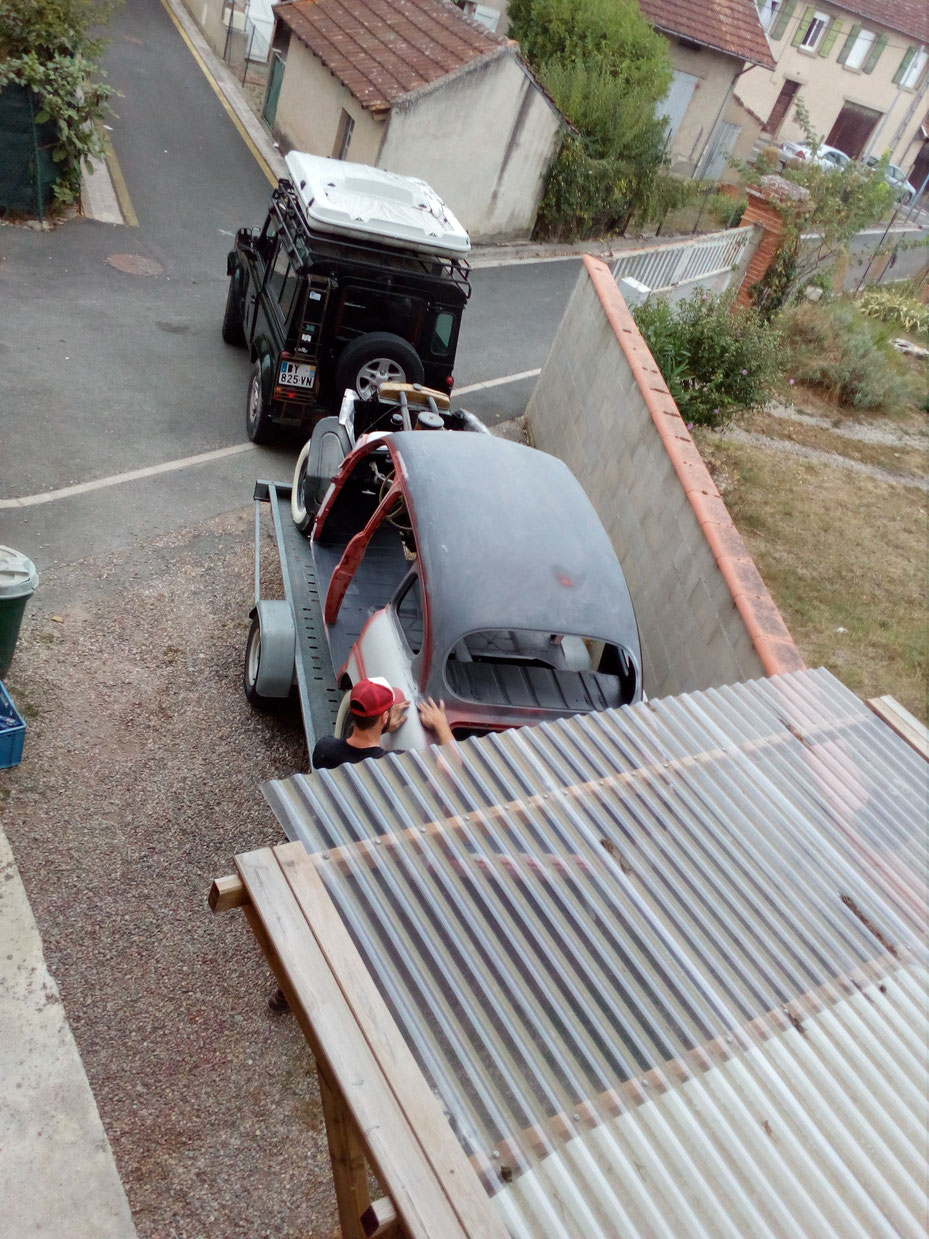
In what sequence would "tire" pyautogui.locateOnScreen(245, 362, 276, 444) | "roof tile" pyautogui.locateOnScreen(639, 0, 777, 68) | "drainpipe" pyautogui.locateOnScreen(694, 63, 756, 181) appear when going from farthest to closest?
1. "drainpipe" pyautogui.locateOnScreen(694, 63, 756, 181)
2. "roof tile" pyautogui.locateOnScreen(639, 0, 777, 68)
3. "tire" pyautogui.locateOnScreen(245, 362, 276, 444)

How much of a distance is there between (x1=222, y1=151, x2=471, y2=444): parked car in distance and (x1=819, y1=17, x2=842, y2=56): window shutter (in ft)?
139

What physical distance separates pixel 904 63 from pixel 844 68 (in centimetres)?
276

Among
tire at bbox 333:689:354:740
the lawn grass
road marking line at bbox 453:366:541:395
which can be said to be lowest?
road marking line at bbox 453:366:541:395

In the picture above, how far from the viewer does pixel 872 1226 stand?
7.48 ft

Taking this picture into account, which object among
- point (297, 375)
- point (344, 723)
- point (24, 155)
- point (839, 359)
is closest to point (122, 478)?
point (297, 375)

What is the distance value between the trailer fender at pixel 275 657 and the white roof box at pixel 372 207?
4831mm

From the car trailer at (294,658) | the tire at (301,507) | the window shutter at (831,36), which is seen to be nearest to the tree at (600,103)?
the tire at (301,507)

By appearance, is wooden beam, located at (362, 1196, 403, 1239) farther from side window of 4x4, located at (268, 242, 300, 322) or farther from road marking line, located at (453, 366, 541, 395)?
road marking line, located at (453, 366, 541, 395)

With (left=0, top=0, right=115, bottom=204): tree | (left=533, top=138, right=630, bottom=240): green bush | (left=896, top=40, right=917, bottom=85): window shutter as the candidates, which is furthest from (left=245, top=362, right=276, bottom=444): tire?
(left=896, top=40, right=917, bottom=85): window shutter

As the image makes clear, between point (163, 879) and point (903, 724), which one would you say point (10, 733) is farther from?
point (903, 724)

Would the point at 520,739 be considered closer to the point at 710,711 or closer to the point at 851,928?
the point at 710,711

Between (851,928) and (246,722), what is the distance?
433 centimetres

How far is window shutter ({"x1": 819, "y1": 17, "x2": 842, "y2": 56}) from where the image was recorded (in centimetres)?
4219

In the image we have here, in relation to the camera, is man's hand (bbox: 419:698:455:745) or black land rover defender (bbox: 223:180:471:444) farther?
black land rover defender (bbox: 223:180:471:444)
